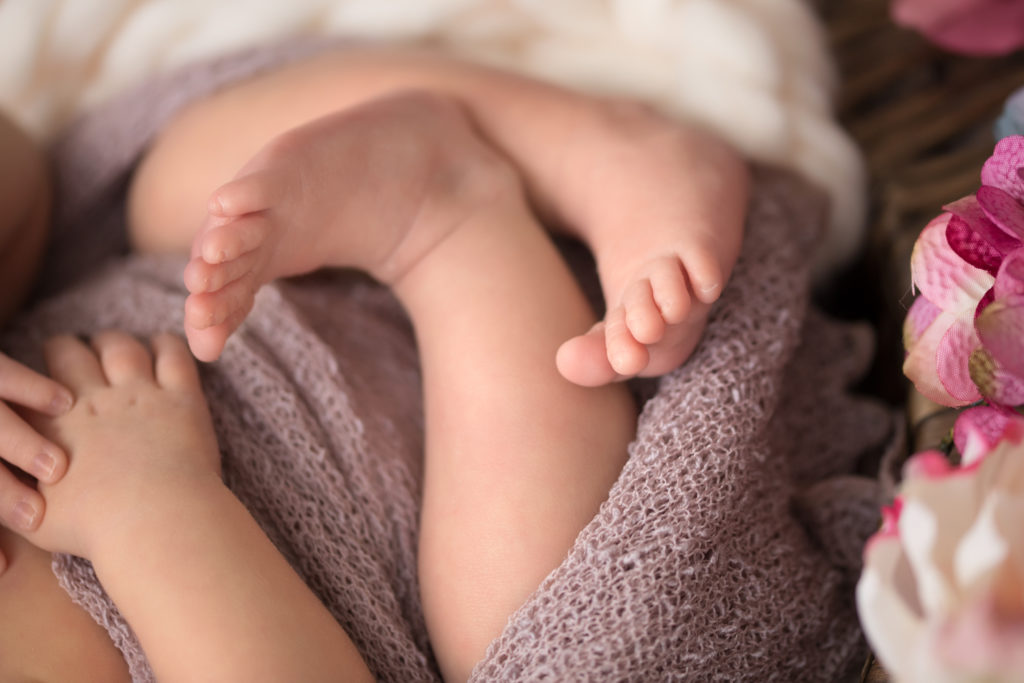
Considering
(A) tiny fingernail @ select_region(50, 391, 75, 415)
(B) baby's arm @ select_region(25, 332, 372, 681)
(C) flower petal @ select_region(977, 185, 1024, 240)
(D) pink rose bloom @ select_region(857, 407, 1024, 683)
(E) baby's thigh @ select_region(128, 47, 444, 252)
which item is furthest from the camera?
(E) baby's thigh @ select_region(128, 47, 444, 252)

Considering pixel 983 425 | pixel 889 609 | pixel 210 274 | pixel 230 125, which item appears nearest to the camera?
pixel 889 609

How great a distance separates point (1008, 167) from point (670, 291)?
7.9 inches

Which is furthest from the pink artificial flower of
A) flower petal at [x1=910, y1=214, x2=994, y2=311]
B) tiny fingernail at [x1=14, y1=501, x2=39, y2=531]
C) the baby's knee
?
tiny fingernail at [x1=14, y1=501, x2=39, y2=531]

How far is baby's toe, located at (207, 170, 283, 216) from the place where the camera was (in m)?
0.55

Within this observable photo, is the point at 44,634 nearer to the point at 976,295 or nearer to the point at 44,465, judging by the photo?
the point at 44,465

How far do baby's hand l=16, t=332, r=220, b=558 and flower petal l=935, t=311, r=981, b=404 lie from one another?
465 millimetres

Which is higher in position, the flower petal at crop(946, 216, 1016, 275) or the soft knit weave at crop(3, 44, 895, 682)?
the flower petal at crop(946, 216, 1016, 275)

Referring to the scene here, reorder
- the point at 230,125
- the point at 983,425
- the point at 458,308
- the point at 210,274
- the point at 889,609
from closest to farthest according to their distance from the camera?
the point at 889,609, the point at 983,425, the point at 210,274, the point at 458,308, the point at 230,125

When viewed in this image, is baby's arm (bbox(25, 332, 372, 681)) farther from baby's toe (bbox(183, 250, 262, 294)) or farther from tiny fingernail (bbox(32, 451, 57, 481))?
baby's toe (bbox(183, 250, 262, 294))

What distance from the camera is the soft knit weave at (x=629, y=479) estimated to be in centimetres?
54

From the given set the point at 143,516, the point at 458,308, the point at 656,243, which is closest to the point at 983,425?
the point at 656,243

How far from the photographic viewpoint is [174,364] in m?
0.68

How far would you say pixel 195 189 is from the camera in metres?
0.78

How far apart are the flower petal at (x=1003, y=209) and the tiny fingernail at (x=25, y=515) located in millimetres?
601
